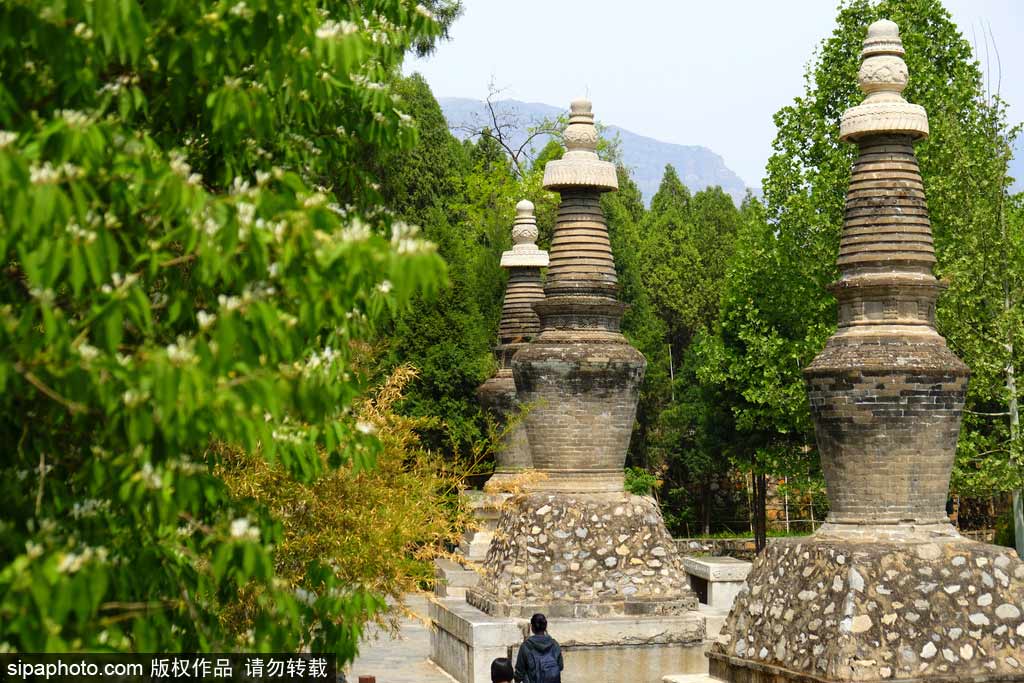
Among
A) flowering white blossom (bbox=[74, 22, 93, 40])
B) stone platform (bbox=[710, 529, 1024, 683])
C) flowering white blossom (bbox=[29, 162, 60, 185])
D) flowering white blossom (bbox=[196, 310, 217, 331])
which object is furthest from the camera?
stone platform (bbox=[710, 529, 1024, 683])

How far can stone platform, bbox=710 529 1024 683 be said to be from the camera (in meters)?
11.0

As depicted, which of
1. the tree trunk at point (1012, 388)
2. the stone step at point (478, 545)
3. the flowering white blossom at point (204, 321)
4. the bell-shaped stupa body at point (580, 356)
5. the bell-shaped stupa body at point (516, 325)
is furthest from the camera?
the bell-shaped stupa body at point (516, 325)

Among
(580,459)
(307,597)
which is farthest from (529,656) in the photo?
(580,459)

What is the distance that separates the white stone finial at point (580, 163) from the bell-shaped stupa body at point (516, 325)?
5.86 metres

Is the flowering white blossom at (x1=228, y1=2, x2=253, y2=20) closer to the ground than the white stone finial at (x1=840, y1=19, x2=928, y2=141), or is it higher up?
closer to the ground

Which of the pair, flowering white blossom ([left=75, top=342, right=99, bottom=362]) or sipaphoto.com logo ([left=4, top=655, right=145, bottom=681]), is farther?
sipaphoto.com logo ([left=4, top=655, right=145, bottom=681])

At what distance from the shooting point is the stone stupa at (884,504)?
11125mm

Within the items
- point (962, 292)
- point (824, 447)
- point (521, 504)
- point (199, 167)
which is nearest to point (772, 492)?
point (962, 292)

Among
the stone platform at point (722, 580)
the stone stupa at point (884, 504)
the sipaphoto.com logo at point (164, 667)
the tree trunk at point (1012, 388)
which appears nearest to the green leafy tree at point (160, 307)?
the sipaphoto.com logo at point (164, 667)

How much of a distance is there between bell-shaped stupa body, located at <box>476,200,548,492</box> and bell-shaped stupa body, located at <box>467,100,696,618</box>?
5963 mm

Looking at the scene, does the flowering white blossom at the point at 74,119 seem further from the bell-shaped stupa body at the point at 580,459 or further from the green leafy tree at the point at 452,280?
Result: the green leafy tree at the point at 452,280

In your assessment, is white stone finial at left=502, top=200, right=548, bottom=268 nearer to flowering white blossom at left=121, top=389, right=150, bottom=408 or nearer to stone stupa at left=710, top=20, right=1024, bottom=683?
stone stupa at left=710, top=20, right=1024, bottom=683

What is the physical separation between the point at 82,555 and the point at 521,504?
12.9 meters

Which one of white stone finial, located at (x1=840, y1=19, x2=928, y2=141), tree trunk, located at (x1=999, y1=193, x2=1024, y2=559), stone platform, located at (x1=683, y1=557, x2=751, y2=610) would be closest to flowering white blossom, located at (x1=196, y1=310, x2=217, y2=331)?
white stone finial, located at (x1=840, y1=19, x2=928, y2=141)
